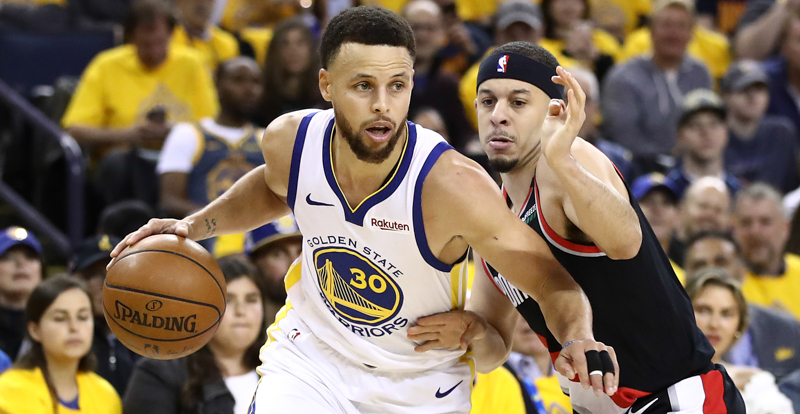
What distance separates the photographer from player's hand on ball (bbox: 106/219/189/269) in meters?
3.75

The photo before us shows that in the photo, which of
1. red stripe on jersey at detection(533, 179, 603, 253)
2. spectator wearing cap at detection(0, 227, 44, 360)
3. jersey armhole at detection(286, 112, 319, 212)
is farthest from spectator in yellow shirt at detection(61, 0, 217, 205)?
red stripe on jersey at detection(533, 179, 603, 253)

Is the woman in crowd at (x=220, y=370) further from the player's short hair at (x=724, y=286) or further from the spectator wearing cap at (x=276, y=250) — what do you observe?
the player's short hair at (x=724, y=286)

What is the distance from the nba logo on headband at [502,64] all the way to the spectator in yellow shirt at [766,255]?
12.8 ft

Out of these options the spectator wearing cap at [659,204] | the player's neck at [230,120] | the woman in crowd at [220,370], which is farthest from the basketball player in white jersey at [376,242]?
the spectator wearing cap at [659,204]

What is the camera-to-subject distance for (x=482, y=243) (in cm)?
339

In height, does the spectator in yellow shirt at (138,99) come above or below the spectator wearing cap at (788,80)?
below

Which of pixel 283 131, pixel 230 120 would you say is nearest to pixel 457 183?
pixel 283 131

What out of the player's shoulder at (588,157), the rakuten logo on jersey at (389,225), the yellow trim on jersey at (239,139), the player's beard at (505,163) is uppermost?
the player's shoulder at (588,157)

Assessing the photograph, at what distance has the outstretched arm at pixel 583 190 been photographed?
3115mm

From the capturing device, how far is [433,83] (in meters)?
8.60

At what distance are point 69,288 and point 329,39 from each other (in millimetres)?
2487

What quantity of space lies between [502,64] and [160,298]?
1578 millimetres

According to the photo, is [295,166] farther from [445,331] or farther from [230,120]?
[230,120]

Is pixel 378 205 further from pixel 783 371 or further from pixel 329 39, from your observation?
pixel 783 371
